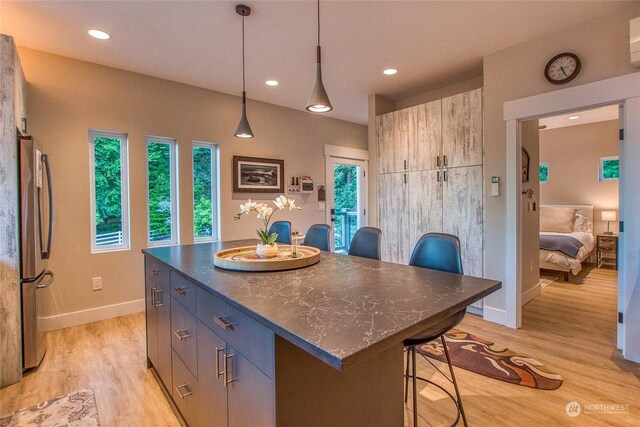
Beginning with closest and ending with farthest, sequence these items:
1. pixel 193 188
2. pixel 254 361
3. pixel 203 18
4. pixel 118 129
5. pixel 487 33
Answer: pixel 254 361 → pixel 203 18 → pixel 487 33 → pixel 118 129 → pixel 193 188

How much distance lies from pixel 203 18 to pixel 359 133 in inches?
156

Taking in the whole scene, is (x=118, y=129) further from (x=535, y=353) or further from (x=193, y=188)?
(x=535, y=353)

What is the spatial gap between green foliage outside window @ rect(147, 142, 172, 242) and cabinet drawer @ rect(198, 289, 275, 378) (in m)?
2.69

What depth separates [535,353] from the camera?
2.59 m

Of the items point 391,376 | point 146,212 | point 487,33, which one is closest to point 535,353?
point 391,376

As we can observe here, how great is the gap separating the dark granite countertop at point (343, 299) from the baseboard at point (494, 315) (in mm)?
2030

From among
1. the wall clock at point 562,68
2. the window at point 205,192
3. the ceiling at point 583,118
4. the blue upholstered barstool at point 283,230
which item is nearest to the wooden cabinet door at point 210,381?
the blue upholstered barstool at point 283,230

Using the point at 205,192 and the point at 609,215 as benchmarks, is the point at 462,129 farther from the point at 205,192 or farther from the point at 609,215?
the point at 609,215

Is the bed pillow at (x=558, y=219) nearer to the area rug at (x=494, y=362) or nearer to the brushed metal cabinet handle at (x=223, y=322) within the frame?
the area rug at (x=494, y=362)

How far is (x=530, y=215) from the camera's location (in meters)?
3.96

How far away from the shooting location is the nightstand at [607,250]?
5.63 m

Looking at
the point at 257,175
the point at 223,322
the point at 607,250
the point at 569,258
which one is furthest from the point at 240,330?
the point at 607,250

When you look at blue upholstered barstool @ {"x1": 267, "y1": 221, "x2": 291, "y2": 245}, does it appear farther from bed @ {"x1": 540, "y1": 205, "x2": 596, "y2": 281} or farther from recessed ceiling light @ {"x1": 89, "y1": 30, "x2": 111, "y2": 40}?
bed @ {"x1": 540, "y1": 205, "x2": 596, "y2": 281}

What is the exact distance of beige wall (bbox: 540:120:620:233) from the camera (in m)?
5.97
